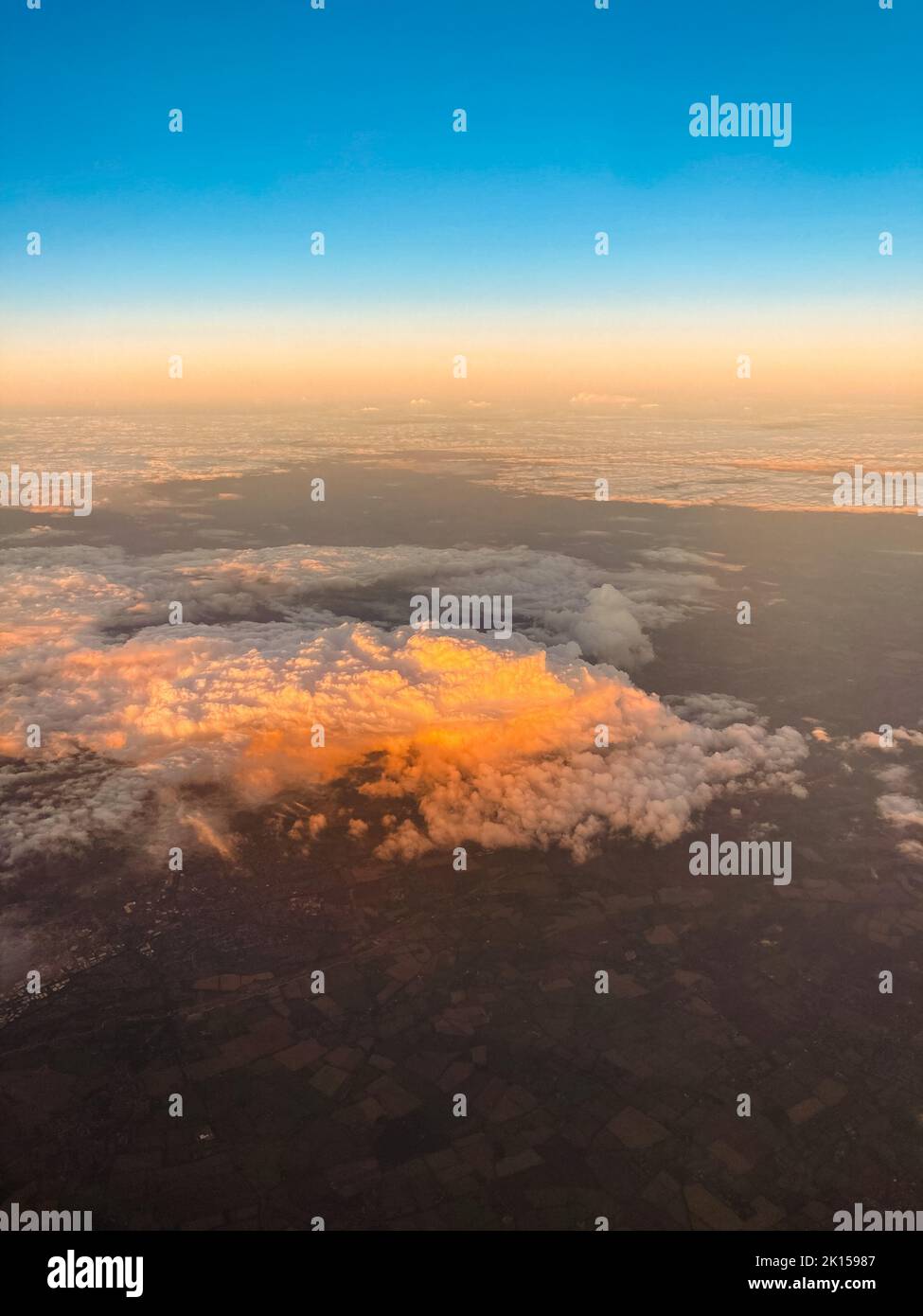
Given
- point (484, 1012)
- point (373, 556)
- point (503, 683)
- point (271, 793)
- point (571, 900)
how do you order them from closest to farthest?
1. point (484, 1012)
2. point (571, 900)
3. point (271, 793)
4. point (503, 683)
5. point (373, 556)

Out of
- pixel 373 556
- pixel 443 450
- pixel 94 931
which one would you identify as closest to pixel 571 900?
pixel 94 931

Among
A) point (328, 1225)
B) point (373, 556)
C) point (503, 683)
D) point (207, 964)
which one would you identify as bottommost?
point (328, 1225)

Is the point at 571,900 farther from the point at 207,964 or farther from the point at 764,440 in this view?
the point at 764,440

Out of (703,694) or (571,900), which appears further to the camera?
(703,694)

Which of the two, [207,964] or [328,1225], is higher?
[207,964]

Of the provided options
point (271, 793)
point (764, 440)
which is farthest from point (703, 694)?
point (764, 440)

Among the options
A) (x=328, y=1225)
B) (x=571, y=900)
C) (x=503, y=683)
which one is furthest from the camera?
(x=503, y=683)

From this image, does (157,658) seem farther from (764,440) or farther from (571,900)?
(764,440)

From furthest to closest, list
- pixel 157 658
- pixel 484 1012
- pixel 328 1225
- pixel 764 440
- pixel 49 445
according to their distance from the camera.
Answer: pixel 764 440 → pixel 49 445 → pixel 157 658 → pixel 484 1012 → pixel 328 1225

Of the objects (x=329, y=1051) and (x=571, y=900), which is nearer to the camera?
(x=329, y=1051)
